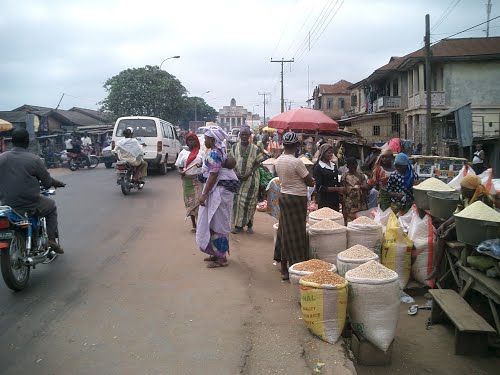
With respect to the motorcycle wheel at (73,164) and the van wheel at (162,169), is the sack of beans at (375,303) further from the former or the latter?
the motorcycle wheel at (73,164)

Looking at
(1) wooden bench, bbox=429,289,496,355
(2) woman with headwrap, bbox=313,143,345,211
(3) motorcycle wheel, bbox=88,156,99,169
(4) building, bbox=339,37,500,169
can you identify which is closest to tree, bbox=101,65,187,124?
(4) building, bbox=339,37,500,169

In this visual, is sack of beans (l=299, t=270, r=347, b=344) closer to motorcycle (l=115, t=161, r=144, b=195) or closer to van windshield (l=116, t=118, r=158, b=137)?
motorcycle (l=115, t=161, r=144, b=195)

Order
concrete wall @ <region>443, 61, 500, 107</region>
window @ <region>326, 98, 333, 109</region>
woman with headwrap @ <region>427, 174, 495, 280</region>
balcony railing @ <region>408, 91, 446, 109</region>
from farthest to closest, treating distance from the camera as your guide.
→ 1. window @ <region>326, 98, 333, 109</region>
2. balcony railing @ <region>408, 91, 446, 109</region>
3. concrete wall @ <region>443, 61, 500, 107</region>
4. woman with headwrap @ <region>427, 174, 495, 280</region>

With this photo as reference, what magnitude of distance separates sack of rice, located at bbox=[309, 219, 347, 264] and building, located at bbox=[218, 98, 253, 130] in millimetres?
120368

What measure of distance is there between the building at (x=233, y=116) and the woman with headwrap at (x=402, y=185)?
4704 inches

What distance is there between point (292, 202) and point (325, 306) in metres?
1.57

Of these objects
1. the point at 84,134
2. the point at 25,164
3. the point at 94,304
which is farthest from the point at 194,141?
the point at 84,134

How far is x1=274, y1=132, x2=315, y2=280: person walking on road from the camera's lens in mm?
4918

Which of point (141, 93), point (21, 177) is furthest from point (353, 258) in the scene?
point (141, 93)

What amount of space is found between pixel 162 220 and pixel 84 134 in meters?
19.9

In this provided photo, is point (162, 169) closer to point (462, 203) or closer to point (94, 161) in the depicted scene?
point (94, 161)

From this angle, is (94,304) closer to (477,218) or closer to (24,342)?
(24,342)

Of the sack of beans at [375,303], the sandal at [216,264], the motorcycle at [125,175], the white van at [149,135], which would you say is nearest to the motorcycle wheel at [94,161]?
the white van at [149,135]

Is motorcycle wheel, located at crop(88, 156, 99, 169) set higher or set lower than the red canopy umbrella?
lower
